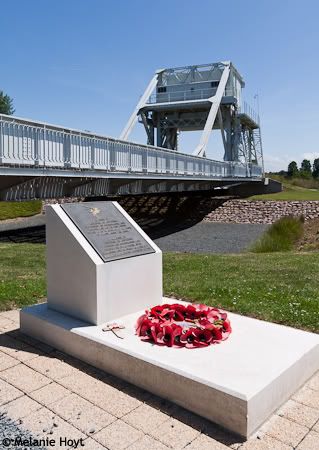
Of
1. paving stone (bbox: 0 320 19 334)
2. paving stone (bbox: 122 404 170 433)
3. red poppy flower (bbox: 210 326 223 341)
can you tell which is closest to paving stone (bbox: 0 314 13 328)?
paving stone (bbox: 0 320 19 334)

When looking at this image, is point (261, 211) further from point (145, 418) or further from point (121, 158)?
point (145, 418)

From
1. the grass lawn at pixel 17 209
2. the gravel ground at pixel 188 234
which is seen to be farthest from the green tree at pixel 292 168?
the grass lawn at pixel 17 209

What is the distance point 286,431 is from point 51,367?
2.58m

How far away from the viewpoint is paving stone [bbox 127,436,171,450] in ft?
10.5

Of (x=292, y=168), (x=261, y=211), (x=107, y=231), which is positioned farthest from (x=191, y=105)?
(x=292, y=168)

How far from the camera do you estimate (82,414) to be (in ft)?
12.1

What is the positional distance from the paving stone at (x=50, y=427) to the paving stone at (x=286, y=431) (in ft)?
5.25

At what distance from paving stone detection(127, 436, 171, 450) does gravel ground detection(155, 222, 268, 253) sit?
1713cm

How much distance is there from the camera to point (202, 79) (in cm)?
4594

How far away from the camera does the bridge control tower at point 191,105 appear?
137 feet

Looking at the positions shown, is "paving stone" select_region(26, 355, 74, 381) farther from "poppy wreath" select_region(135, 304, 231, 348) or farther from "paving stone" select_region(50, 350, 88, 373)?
"poppy wreath" select_region(135, 304, 231, 348)

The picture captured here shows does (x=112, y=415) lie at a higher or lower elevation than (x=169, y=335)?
lower

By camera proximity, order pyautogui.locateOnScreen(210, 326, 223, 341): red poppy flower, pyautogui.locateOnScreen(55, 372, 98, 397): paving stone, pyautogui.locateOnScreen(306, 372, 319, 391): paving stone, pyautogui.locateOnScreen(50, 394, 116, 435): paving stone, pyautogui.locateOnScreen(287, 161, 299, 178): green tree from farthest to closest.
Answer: pyautogui.locateOnScreen(287, 161, 299, 178): green tree, pyautogui.locateOnScreen(210, 326, 223, 341): red poppy flower, pyautogui.locateOnScreen(306, 372, 319, 391): paving stone, pyautogui.locateOnScreen(55, 372, 98, 397): paving stone, pyautogui.locateOnScreen(50, 394, 116, 435): paving stone

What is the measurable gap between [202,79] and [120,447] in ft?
153
